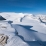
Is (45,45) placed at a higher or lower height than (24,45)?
lower

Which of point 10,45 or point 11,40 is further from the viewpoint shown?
point 11,40

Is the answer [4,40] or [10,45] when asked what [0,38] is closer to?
[4,40]

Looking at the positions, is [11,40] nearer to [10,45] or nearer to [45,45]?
[10,45]

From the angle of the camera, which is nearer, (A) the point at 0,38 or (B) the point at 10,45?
(B) the point at 10,45

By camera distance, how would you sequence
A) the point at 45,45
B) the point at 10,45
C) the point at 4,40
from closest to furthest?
the point at 10,45 < the point at 4,40 < the point at 45,45

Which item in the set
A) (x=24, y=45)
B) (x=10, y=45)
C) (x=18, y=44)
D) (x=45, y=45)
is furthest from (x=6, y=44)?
(x=45, y=45)

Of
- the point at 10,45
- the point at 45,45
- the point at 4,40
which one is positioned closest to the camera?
the point at 10,45

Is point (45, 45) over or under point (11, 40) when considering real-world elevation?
under

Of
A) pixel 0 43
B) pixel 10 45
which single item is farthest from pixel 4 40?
pixel 10 45
